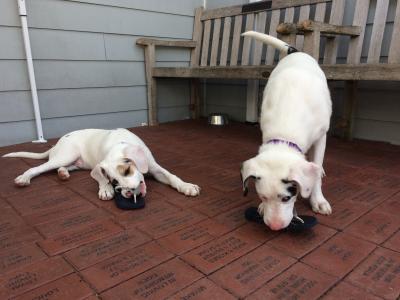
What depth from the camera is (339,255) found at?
69.7 inches

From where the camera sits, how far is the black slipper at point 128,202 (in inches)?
92.8

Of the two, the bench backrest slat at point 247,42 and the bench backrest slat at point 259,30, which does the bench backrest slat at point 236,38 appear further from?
the bench backrest slat at point 259,30

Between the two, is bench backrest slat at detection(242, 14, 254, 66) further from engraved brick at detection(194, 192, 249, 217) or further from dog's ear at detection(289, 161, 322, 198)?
dog's ear at detection(289, 161, 322, 198)

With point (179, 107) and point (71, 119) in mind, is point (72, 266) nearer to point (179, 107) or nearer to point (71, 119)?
point (71, 119)

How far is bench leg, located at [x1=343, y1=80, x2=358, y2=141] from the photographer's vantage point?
406cm

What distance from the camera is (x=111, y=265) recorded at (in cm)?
172

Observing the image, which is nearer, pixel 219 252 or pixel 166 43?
pixel 219 252

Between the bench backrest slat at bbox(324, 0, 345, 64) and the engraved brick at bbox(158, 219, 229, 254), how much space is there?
293 cm

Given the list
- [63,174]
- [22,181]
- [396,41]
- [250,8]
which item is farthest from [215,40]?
[22,181]

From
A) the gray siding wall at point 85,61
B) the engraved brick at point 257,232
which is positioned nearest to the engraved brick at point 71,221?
the engraved brick at point 257,232

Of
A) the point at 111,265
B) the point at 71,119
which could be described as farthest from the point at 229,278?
the point at 71,119

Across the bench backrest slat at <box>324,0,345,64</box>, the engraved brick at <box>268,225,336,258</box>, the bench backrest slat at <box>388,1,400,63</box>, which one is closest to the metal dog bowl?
the bench backrest slat at <box>324,0,345,64</box>

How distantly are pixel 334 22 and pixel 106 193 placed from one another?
3.35 meters

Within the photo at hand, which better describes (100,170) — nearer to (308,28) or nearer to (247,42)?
(308,28)
